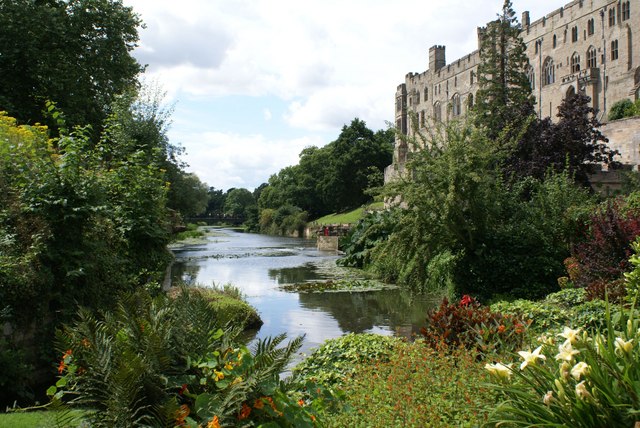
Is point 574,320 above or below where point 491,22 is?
below

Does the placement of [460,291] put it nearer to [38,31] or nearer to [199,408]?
[199,408]

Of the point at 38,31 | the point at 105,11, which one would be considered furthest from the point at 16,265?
the point at 105,11

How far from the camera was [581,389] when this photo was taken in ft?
9.77

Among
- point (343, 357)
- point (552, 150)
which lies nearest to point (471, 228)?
point (343, 357)

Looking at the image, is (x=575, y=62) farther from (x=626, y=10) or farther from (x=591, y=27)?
(x=626, y=10)

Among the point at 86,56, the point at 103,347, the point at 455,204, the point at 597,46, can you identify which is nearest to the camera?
the point at 103,347

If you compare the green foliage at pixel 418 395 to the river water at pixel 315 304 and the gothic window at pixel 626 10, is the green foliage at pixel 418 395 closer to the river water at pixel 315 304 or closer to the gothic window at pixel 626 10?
the river water at pixel 315 304

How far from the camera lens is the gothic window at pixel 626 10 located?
44806mm

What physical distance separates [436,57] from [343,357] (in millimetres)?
72246

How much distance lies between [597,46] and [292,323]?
46174mm

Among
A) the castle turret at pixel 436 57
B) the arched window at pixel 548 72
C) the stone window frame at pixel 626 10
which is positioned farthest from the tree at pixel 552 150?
the castle turret at pixel 436 57

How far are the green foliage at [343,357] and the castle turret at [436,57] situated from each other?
7043cm

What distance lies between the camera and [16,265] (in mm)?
6645

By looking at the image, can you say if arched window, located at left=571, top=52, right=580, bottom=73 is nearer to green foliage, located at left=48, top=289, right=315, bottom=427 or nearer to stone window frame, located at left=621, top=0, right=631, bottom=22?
stone window frame, located at left=621, top=0, right=631, bottom=22
